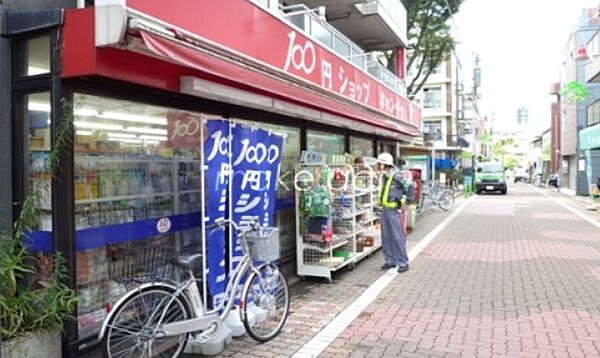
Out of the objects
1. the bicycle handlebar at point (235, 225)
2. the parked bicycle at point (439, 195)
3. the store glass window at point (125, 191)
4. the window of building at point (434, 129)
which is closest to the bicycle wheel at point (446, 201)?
the parked bicycle at point (439, 195)

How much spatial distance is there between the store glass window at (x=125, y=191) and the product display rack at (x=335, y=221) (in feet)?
6.61

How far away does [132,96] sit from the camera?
15.9 ft

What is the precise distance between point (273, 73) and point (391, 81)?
9145mm

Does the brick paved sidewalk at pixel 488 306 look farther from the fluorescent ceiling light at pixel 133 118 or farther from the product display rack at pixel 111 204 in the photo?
the fluorescent ceiling light at pixel 133 118

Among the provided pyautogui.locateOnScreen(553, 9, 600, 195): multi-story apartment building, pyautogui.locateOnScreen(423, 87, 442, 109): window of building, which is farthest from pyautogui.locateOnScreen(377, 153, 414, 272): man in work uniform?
pyautogui.locateOnScreen(423, 87, 442, 109): window of building

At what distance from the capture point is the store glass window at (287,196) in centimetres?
820

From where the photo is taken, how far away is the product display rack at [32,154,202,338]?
4.54 m

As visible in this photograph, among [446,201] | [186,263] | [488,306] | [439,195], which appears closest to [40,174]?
[186,263]

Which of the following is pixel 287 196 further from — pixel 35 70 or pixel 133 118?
pixel 35 70

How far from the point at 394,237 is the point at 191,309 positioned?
4.65 meters

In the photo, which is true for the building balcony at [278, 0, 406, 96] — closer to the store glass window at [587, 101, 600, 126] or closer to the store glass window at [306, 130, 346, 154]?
the store glass window at [306, 130, 346, 154]

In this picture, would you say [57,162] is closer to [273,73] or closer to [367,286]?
[273,73]

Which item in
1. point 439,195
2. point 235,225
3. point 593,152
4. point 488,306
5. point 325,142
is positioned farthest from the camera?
point 593,152

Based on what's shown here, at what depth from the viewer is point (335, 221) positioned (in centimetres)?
850
